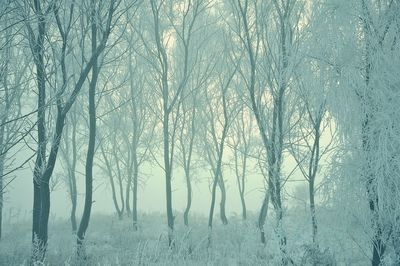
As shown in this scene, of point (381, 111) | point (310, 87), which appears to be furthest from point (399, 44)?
point (310, 87)

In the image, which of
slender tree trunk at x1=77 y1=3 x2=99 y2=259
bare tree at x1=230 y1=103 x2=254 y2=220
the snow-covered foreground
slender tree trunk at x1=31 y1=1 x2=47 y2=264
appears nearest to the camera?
the snow-covered foreground

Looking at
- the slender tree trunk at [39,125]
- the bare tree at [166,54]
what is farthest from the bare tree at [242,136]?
the slender tree trunk at [39,125]

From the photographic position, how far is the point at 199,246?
7961mm

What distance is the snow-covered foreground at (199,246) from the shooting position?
5511mm

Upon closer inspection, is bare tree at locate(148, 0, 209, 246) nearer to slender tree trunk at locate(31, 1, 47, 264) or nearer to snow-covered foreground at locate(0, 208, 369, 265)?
snow-covered foreground at locate(0, 208, 369, 265)

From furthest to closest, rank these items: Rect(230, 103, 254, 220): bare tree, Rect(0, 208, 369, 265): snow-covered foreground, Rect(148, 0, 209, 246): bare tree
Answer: Rect(230, 103, 254, 220): bare tree
Rect(148, 0, 209, 246): bare tree
Rect(0, 208, 369, 265): snow-covered foreground

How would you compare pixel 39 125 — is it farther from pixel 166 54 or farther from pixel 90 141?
pixel 166 54

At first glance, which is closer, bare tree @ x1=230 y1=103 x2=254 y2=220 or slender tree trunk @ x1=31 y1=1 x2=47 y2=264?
slender tree trunk @ x1=31 y1=1 x2=47 y2=264

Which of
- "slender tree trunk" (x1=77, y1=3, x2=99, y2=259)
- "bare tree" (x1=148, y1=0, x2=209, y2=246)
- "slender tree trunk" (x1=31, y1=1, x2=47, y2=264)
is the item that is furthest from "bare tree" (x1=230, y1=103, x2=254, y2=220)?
"slender tree trunk" (x1=31, y1=1, x2=47, y2=264)

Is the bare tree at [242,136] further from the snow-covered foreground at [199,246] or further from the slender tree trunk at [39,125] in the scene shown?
the slender tree trunk at [39,125]

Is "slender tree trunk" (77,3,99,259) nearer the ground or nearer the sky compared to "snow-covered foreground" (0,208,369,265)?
nearer the sky

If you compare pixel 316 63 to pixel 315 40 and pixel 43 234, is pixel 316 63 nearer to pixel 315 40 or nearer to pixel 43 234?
pixel 315 40

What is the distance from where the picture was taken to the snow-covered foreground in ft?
18.1

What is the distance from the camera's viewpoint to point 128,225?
13961 millimetres
